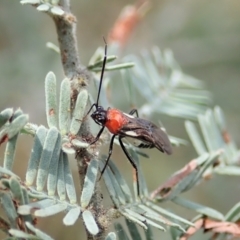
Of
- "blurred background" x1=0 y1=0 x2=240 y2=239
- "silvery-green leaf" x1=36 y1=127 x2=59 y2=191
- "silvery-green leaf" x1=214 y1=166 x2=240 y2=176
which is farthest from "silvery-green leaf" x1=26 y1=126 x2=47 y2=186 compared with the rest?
"blurred background" x1=0 y1=0 x2=240 y2=239

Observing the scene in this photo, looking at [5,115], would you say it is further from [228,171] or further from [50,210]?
[228,171]

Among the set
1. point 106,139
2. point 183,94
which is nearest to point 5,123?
point 106,139

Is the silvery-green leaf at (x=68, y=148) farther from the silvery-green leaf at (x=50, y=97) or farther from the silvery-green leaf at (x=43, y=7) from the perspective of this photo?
the silvery-green leaf at (x=43, y=7)

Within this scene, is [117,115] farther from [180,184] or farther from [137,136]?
[180,184]

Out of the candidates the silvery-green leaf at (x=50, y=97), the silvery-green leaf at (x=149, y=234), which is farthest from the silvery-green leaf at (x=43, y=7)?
the silvery-green leaf at (x=149, y=234)

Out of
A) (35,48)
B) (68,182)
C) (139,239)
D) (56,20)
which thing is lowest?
(139,239)

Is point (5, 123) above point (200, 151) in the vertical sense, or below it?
above

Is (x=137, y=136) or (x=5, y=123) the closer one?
(x=5, y=123)
